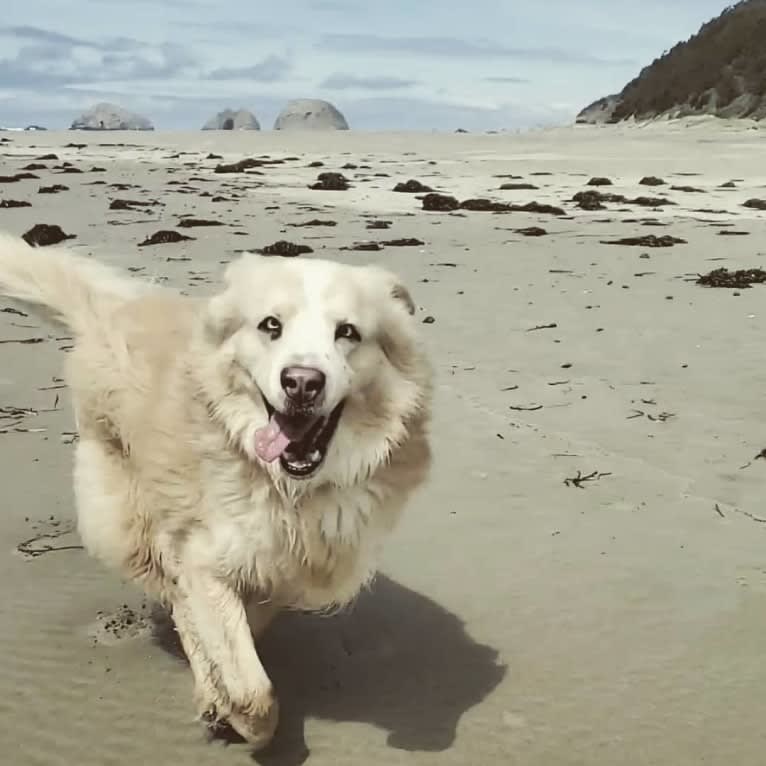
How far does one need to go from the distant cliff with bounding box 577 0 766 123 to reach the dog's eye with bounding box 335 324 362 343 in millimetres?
36634

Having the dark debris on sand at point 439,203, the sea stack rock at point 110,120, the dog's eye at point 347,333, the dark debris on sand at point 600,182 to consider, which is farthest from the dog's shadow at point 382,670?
the sea stack rock at point 110,120

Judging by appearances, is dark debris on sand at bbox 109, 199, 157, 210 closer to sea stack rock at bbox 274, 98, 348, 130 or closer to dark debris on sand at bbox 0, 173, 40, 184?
dark debris on sand at bbox 0, 173, 40, 184

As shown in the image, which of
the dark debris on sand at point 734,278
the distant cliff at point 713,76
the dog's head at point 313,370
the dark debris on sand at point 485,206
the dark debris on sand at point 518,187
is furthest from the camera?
the distant cliff at point 713,76

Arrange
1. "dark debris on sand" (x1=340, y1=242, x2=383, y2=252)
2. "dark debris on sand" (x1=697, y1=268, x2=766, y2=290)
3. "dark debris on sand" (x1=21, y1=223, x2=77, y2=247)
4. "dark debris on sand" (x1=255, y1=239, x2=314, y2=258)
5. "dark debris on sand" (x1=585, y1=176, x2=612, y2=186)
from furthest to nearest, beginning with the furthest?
"dark debris on sand" (x1=585, y1=176, x2=612, y2=186), "dark debris on sand" (x1=21, y1=223, x2=77, y2=247), "dark debris on sand" (x1=340, y1=242, x2=383, y2=252), "dark debris on sand" (x1=255, y1=239, x2=314, y2=258), "dark debris on sand" (x1=697, y1=268, x2=766, y2=290)

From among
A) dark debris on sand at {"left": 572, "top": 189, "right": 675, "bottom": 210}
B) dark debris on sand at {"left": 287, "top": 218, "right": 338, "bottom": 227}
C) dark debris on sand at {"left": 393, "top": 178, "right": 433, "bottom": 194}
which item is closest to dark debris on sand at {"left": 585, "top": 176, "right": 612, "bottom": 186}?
dark debris on sand at {"left": 572, "top": 189, "right": 675, "bottom": 210}

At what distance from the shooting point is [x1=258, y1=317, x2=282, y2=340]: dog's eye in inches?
126

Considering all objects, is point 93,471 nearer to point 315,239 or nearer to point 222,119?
point 315,239

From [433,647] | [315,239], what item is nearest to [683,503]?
[433,647]

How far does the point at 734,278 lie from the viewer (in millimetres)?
9391

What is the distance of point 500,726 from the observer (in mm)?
3158

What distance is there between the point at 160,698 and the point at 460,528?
1.61 metres

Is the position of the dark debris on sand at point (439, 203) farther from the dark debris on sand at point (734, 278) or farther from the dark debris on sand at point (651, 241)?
the dark debris on sand at point (734, 278)

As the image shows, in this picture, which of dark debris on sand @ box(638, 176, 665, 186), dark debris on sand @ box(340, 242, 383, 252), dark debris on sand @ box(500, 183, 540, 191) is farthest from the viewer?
dark debris on sand @ box(638, 176, 665, 186)

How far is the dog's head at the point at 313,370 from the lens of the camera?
9.84 feet
